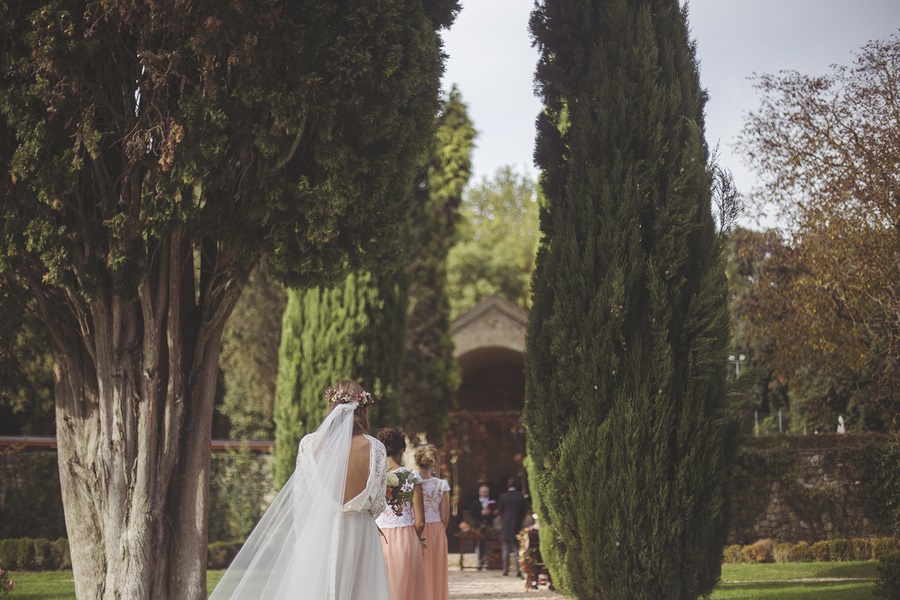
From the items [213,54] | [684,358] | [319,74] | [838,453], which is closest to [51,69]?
[213,54]

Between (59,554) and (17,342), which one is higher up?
(17,342)

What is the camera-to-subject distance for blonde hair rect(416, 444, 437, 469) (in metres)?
10.1

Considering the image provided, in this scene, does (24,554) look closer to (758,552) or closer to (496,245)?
(758,552)

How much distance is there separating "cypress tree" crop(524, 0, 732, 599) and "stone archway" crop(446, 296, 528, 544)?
47.1 ft

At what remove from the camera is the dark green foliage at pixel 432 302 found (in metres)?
25.9

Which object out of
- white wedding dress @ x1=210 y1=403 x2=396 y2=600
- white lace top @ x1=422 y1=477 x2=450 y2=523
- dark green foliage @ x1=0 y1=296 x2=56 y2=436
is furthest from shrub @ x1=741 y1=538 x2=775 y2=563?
white wedding dress @ x1=210 y1=403 x2=396 y2=600

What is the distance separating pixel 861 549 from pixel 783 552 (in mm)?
1404

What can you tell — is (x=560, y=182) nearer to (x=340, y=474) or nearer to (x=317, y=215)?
(x=317, y=215)

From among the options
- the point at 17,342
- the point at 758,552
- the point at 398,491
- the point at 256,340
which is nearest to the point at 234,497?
the point at 256,340

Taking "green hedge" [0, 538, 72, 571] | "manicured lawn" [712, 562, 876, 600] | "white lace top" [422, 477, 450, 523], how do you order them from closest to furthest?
"white lace top" [422, 477, 450, 523] → "manicured lawn" [712, 562, 876, 600] → "green hedge" [0, 538, 72, 571]

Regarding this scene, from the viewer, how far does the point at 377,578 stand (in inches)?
271

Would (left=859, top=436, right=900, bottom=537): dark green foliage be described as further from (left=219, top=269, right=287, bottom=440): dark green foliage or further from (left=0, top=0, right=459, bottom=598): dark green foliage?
(left=219, top=269, right=287, bottom=440): dark green foliage

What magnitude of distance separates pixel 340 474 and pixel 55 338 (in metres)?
4.84

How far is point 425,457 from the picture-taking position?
10086mm
